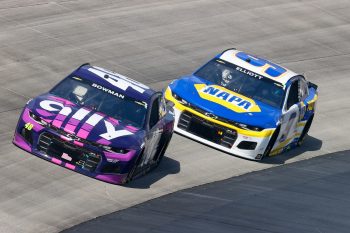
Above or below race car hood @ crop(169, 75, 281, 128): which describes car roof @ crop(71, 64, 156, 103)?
above

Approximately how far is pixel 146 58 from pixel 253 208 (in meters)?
8.80

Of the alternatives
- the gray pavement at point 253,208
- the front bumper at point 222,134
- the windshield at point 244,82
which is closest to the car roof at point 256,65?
the windshield at point 244,82

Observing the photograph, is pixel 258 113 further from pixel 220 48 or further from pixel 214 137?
pixel 220 48

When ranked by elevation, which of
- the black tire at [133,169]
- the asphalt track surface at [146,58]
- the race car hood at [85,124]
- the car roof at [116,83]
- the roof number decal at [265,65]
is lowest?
the asphalt track surface at [146,58]

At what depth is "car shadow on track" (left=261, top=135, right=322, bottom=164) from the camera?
1984 cm

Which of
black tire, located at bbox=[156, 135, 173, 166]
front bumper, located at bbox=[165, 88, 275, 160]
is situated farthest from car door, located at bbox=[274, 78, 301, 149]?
black tire, located at bbox=[156, 135, 173, 166]

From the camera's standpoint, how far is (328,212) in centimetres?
1700

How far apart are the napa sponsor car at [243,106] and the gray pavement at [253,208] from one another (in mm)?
718

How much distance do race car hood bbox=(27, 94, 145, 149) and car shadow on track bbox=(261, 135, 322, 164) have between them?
138 inches

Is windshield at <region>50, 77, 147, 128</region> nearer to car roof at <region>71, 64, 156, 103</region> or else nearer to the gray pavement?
car roof at <region>71, 64, 156, 103</region>

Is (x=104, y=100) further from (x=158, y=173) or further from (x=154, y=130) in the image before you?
(x=158, y=173)

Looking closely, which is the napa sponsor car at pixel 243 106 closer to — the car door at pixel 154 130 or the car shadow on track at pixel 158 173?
the car shadow on track at pixel 158 173

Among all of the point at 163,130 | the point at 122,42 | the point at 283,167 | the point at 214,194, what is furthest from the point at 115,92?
the point at 122,42

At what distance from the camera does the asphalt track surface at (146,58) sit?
1628 centimetres
